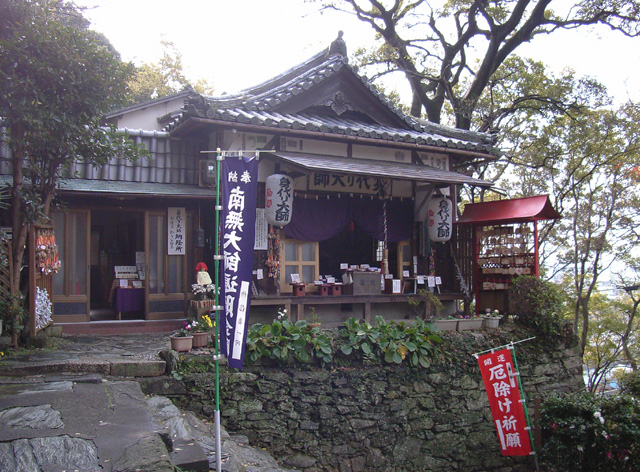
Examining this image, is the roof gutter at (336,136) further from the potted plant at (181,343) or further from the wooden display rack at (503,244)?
the potted plant at (181,343)

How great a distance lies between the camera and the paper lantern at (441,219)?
1425 cm

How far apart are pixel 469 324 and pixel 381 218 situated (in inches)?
144

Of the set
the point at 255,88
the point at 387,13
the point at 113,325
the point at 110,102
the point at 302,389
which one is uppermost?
the point at 387,13

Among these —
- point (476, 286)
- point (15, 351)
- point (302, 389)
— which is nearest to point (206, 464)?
point (302, 389)

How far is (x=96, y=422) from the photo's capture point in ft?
18.3

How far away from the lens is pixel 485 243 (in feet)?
47.8

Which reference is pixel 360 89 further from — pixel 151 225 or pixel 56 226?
pixel 56 226

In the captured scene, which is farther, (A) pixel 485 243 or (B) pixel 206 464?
(A) pixel 485 243

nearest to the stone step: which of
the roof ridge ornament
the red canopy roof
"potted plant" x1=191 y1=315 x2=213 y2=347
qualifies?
"potted plant" x1=191 y1=315 x2=213 y2=347

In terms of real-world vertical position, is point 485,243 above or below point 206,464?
above

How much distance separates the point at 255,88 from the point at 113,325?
7065 millimetres

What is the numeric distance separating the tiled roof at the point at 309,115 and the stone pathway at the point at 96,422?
525 centimetres

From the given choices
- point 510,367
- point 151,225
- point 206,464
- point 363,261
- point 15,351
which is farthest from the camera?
point 363,261

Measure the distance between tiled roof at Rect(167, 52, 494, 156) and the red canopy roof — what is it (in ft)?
5.33
